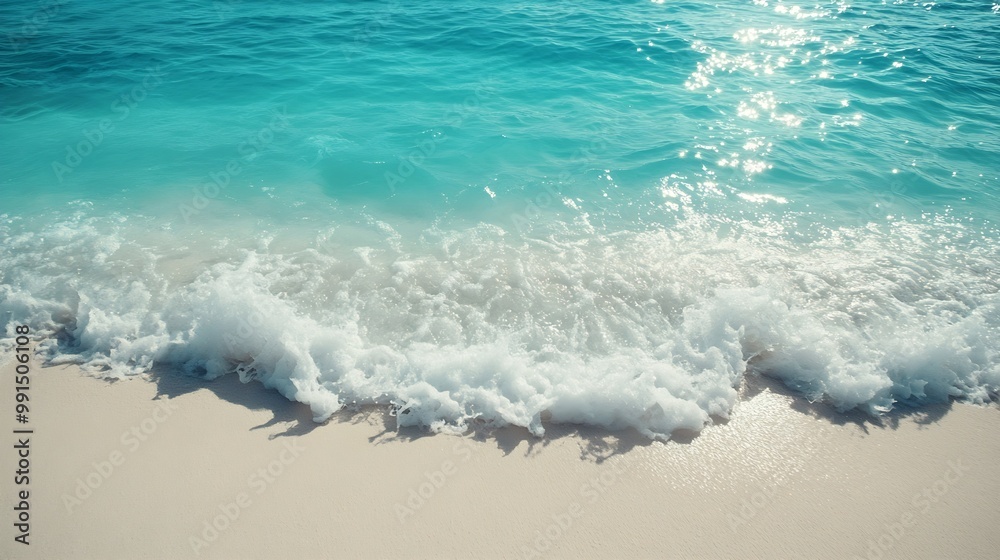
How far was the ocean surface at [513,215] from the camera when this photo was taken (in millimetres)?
5219

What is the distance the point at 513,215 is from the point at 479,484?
440cm

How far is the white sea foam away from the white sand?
0.29 meters

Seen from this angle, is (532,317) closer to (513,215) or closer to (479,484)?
(479,484)

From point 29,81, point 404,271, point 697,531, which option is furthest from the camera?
point 29,81

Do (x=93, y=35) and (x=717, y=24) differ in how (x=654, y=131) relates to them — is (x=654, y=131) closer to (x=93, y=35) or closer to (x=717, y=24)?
(x=717, y=24)

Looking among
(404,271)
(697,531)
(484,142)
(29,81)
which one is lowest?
(697,531)

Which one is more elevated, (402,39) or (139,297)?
(402,39)

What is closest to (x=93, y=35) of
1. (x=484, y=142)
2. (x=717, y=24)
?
(x=484, y=142)

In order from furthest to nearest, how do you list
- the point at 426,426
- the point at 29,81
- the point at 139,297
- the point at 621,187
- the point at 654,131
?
1. the point at 29,81
2. the point at 654,131
3. the point at 621,187
4. the point at 139,297
5. the point at 426,426

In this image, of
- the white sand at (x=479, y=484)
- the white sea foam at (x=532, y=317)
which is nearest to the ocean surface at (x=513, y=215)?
the white sea foam at (x=532, y=317)

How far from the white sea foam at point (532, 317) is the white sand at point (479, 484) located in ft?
0.95

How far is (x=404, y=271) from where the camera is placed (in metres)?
6.52

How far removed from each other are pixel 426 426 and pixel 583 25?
1488cm

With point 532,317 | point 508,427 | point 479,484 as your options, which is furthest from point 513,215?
point 479,484
